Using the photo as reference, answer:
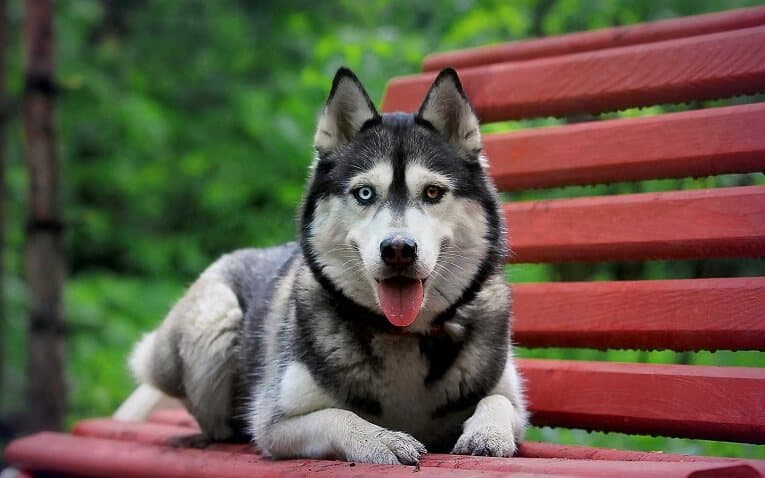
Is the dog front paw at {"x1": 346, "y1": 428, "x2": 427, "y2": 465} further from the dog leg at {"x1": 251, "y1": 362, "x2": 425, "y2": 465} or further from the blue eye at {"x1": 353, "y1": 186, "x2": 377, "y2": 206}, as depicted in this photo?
the blue eye at {"x1": 353, "y1": 186, "x2": 377, "y2": 206}

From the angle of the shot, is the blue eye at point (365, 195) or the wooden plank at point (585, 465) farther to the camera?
the blue eye at point (365, 195)

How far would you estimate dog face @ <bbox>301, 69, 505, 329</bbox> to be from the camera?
2820 mm

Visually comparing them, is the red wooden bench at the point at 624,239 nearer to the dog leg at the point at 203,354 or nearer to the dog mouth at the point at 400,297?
the dog leg at the point at 203,354

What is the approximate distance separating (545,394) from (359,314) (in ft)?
3.03

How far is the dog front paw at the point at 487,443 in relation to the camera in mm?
2646

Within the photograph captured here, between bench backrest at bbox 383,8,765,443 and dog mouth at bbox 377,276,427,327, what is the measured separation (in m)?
0.91

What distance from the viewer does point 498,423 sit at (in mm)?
2754

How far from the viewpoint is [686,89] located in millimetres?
3562

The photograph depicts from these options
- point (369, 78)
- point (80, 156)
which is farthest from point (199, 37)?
point (369, 78)

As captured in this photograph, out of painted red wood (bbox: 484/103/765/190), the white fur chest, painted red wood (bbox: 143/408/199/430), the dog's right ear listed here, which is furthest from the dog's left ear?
painted red wood (bbox: 143/408/199/430)

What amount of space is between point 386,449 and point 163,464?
96 centimetres

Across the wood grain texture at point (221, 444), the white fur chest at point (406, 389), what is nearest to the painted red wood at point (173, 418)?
the wood grain texture at point (221, 444)

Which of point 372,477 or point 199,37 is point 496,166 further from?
point 199,37

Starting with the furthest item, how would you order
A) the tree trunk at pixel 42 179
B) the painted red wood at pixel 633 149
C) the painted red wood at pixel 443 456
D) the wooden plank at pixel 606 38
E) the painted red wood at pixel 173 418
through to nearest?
the tree trunk at pixel 42 179 → the painted red wood at pixel 173 418 → the wooden plank at pixel 606 38 → the painted red wood at pixel 633 149 → the painted red wood at pixel 443 456
